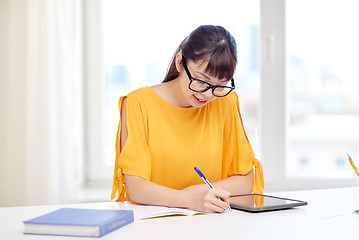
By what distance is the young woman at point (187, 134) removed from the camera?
153cm

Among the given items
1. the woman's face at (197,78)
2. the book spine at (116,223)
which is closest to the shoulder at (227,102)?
the woman's face at (197,78)

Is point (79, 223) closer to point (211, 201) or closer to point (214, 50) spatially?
point (211, 201)

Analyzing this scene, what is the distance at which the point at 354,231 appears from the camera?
3.73 feet

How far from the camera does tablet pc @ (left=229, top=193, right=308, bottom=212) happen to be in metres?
1.33

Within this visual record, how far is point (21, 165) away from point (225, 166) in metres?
1.45

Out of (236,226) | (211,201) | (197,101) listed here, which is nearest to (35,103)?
(197,101)

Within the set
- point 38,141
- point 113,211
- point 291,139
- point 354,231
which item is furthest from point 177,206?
point 291,139

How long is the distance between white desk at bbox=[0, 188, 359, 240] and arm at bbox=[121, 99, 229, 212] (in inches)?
1.7

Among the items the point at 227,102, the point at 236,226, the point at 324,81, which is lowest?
the point at 236,226

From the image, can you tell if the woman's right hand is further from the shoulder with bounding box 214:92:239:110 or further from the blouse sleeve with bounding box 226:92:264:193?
the shoulder with bounding box 214:92:239:110

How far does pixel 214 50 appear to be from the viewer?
153 cm

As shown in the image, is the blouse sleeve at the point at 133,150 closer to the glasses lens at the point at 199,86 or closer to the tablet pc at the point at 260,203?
the glasses lens at the point at 199,86

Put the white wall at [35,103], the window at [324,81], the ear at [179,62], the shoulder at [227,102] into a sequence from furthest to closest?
the window at [324,81]
the white wall at [35,103]
the shoulder at [227,102]
the ear at [179,62]

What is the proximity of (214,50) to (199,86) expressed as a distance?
0.43 ft
